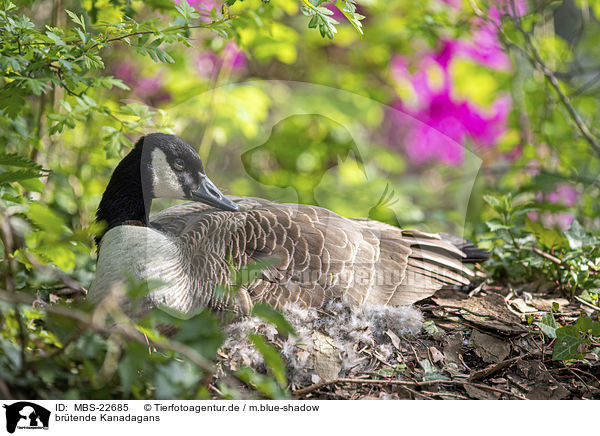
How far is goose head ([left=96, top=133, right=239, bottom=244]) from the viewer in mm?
1636

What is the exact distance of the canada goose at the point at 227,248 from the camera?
1.53 metres

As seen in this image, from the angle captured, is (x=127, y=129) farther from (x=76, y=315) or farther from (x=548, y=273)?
(x=548, y=273)

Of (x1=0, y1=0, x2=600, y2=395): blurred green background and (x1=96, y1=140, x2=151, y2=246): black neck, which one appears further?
(x1=96, y1=140, x2=151, y2=246): black neck

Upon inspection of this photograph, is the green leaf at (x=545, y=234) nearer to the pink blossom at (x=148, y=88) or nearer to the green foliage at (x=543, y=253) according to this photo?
the green foliage at (x=543, y=253)

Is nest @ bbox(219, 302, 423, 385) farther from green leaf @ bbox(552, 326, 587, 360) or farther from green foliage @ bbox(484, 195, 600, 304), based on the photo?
green foliage @ bbox(484, 195, 600, 304)

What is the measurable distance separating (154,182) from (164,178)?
0.05 metres

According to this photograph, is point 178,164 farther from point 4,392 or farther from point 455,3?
point 455,3

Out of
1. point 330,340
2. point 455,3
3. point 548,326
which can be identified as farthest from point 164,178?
point 455,3

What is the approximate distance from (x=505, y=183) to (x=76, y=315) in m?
2.49

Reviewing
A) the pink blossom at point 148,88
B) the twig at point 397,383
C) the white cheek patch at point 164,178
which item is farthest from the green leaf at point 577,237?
the pink blossom at point 148,88

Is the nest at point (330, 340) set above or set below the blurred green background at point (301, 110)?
below

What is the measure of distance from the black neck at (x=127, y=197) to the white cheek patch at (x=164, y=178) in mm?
57
